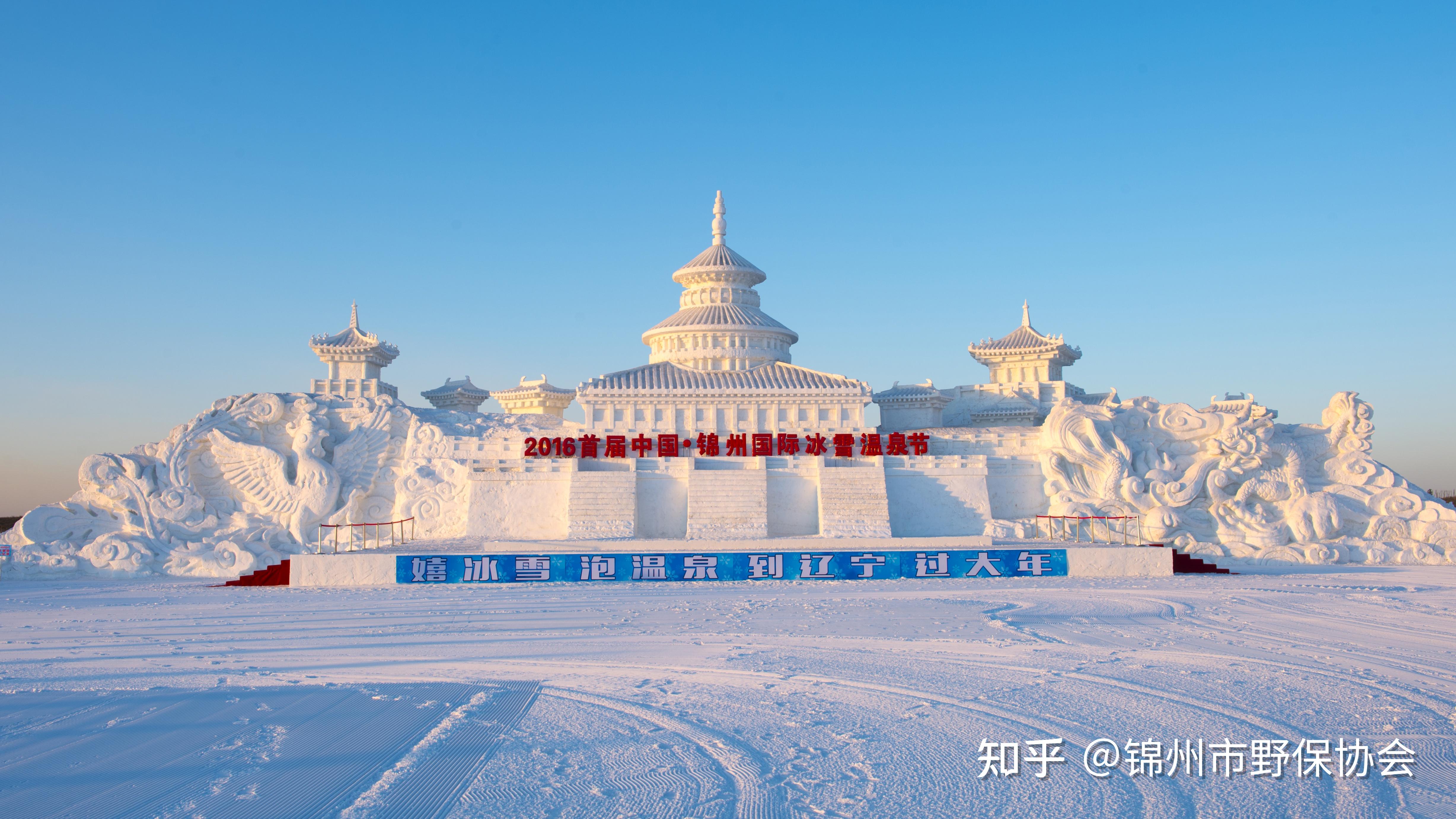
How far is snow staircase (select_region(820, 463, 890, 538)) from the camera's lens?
28875 mm

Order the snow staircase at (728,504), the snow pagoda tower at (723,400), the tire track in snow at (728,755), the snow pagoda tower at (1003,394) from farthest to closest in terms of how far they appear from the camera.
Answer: the snow pagoda tower at (1003,394) → the snow pagoda tower at (723,400) → the snow staircase at (728,504) → the tire track in snow at (728,755)

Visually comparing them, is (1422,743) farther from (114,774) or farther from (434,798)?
(114,774)

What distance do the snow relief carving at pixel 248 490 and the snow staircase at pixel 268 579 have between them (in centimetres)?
489

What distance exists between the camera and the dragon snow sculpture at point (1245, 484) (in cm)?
2736

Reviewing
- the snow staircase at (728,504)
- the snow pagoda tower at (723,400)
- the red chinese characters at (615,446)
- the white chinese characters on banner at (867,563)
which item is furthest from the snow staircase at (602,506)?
the white chinese characters on banner at (867,563)

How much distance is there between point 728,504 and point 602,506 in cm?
403

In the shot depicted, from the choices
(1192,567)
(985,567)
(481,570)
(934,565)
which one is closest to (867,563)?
(934,565)

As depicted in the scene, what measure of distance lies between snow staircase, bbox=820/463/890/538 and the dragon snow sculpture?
5.65 meters

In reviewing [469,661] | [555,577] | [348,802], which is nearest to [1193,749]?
[348,802]

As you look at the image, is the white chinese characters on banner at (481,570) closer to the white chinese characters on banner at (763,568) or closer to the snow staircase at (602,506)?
the white chinese characters on banner at (763,568)

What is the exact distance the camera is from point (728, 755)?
26.0ft

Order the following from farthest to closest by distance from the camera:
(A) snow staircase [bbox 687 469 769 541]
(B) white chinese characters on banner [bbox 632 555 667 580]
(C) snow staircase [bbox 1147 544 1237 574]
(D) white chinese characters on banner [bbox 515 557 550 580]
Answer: (A) snow staircase [bbox 687 469 769 541] → (C) snow staircase [bbox 1147 544 1237 574] → (B) white chinese characters on banner [bbox 632 555 667 580] → (D) white chinese characters on banner [bbox 515 557 550 580]

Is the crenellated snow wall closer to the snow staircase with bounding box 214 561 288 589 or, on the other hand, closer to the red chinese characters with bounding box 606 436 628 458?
the red chinese characters with bounding box 606 436 628 458

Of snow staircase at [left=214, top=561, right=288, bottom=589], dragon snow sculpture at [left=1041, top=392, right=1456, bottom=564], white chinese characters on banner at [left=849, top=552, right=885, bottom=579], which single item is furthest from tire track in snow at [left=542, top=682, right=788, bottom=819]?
dragon snow sculpture at [left=1041, top=392, right=1456, bottom=564]
